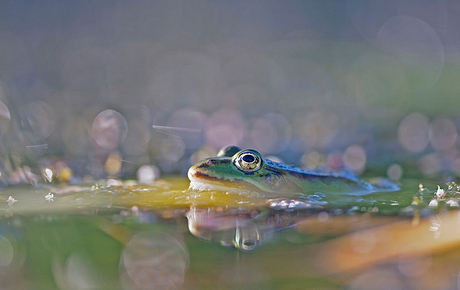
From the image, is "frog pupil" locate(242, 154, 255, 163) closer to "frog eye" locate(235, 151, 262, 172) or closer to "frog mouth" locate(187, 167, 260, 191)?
"frog eye" locate(235, 151, 262, 172)

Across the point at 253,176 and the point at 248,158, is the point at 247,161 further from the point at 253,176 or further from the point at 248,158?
the point at 253,176

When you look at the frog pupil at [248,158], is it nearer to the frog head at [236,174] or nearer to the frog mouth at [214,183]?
the frog head at [236,174]

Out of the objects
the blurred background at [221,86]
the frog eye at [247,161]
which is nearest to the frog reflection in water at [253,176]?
the frog eye at [247,161]

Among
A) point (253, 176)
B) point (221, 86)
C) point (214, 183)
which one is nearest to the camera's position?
point (214, 183)

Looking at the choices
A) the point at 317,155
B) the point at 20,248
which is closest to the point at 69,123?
the point at 317,155

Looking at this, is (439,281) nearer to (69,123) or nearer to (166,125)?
(166,125)

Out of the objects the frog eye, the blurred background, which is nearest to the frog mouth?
the frog eye

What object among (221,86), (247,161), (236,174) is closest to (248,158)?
(247,161)
